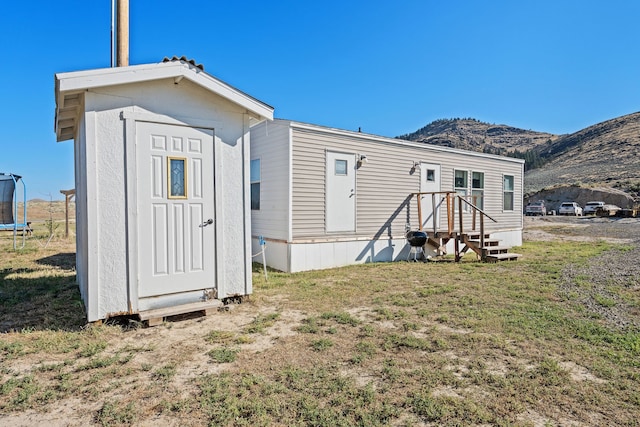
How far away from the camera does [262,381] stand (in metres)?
2.83

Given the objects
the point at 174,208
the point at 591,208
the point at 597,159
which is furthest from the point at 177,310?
the point at 597,159

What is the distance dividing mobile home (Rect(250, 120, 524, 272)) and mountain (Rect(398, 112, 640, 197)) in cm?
3648

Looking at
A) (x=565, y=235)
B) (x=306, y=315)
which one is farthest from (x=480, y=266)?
(x=565, y=235)

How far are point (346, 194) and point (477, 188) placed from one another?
5313mm

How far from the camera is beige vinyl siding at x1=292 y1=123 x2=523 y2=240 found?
7.85 metres

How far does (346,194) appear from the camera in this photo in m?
8.53

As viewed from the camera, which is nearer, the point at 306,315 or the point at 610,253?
the point at 306,315

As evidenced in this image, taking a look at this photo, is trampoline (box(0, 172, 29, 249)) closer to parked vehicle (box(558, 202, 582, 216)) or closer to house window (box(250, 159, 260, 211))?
house window (box(250, 159, 260, 211))

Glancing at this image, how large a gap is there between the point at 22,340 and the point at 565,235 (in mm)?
18562

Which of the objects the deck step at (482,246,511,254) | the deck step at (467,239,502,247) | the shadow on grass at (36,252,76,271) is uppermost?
the deck step at (467,239,502,247)

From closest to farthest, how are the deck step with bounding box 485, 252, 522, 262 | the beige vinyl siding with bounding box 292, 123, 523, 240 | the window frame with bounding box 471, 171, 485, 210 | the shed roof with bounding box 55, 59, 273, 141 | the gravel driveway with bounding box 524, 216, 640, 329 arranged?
the shed roof with bounding box 55, 59, 273, 141, the gravel driveway with bounding box 524, 216, 640, 329, the beige vinyl siding with bounding box 292, 123, 523, 240, the deck step with bounding box 485, 252, 522, 262, the window frame with bounding box 471, 171, 485, 210

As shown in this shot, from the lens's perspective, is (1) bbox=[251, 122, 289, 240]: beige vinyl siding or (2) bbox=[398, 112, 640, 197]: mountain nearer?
(1) bbox=[251, 122, 289, 240]: beige vinyl siding

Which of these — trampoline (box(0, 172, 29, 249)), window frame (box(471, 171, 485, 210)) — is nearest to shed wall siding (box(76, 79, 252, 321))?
window frame (box(471, 171, 485, 210))

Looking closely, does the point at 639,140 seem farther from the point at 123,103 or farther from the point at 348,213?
the point at 123,103
